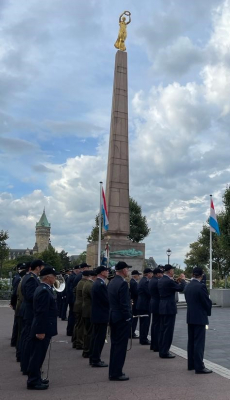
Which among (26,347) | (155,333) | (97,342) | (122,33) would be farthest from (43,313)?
(122,33)

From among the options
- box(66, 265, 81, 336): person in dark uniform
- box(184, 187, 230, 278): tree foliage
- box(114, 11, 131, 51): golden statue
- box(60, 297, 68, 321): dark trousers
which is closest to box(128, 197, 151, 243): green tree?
box(184, 187, 230, 278): tree foliage

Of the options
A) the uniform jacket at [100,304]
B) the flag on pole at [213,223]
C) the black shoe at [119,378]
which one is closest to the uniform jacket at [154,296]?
the uniform jacket at [100,304]

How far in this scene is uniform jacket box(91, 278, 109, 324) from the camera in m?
8.27

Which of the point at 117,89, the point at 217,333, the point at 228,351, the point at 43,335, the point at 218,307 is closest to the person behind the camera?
the point at 43,335

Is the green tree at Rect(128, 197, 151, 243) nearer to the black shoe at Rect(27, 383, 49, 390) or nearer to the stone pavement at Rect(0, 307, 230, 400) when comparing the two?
the stone pavement at Rect(0, 307, 230, 400)

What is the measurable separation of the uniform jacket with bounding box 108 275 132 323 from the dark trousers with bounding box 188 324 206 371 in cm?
143

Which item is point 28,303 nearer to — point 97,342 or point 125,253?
point 97,342

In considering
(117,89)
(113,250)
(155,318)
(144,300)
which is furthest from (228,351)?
(117,89)

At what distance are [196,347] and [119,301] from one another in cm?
168

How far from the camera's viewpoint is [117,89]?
27.0 m

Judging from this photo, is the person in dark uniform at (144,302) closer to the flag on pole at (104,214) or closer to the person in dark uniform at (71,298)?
the person in dark uniform at (71,298)

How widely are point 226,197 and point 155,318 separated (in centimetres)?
2647

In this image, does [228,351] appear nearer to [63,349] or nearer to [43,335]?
[63,349]

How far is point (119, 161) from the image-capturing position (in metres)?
26.5
